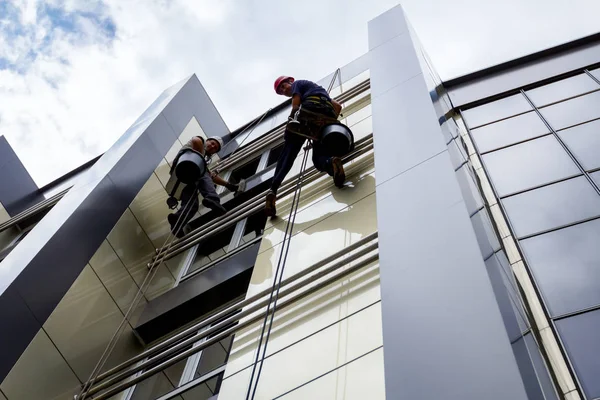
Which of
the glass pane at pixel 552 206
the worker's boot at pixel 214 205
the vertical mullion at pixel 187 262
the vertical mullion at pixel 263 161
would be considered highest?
the vertical mullion at pixel 263 161

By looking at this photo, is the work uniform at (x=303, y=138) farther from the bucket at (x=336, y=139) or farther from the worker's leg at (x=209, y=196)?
the worker's leg at (x=209, y=196)

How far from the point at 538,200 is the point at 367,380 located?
129 inches

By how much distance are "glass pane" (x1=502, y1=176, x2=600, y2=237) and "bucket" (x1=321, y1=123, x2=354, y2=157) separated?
2.33 meters

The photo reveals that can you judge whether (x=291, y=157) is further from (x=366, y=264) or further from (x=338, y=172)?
(x=366, y=264)

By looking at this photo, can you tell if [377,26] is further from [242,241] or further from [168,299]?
[168,299]

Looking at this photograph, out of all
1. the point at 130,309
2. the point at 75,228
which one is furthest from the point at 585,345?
the point at 75,228

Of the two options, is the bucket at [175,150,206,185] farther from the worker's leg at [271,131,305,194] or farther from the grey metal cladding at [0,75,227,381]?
the worker's leg at [271,131,305,194]

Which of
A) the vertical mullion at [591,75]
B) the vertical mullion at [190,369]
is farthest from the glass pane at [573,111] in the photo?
the vertical mullion at [190,369]

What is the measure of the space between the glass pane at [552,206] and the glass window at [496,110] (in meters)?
2.70

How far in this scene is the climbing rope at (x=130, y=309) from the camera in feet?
25.6

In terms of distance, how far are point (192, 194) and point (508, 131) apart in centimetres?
517

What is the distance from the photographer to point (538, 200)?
7.16 m

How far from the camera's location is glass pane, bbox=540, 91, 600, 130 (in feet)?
28.5

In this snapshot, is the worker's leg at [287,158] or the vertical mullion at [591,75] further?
the vertical mullion at [591,75]
